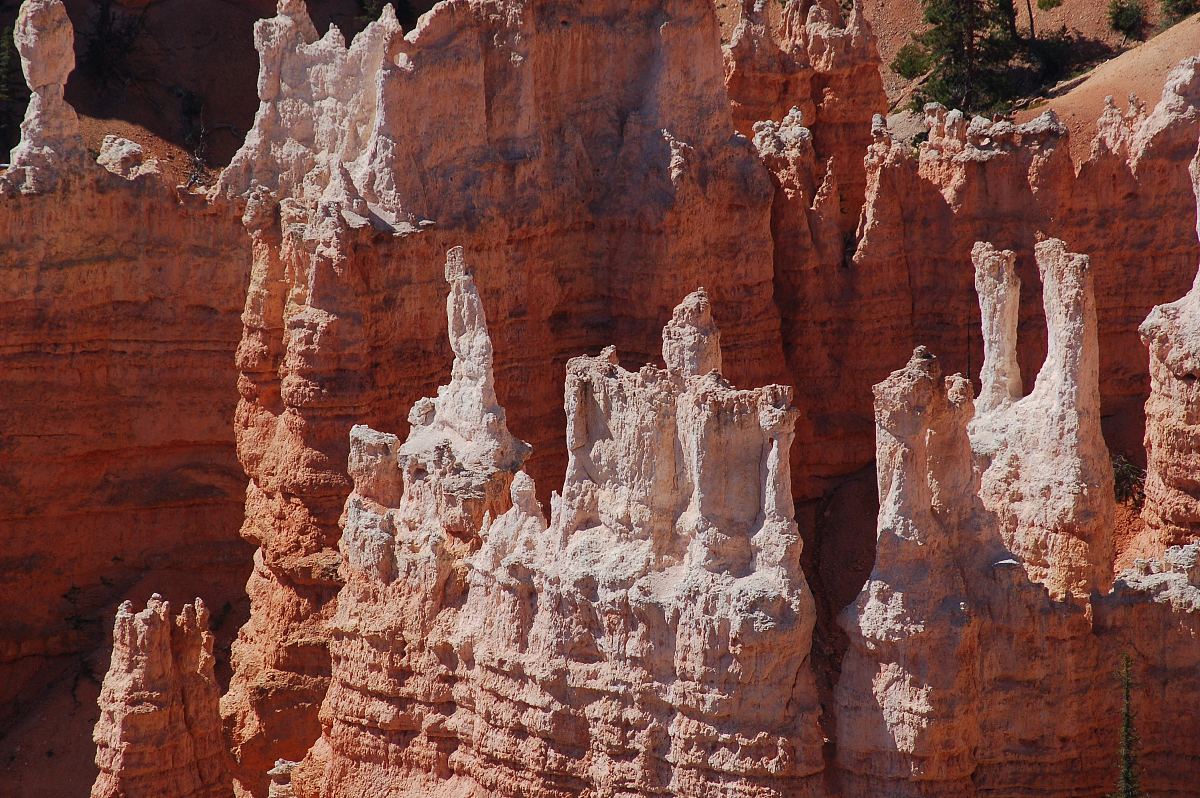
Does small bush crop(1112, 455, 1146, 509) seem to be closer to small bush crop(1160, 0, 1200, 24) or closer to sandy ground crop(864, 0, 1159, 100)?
sandy ground crop(864, 0, 1159, 100)

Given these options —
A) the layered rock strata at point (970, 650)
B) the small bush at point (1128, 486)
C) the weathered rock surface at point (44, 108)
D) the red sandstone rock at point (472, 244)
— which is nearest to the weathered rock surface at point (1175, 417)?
the small bush at point (1128, 486)

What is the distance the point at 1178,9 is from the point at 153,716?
3366 cm

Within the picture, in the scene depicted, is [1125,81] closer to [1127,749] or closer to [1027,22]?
[1027,22]

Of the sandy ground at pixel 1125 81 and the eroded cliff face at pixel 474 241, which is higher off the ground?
the sandy ground at pixel 1125 81

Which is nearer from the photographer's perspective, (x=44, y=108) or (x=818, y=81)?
(x=44, y=108)

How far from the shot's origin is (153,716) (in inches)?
963

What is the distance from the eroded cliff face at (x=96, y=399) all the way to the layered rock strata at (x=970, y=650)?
1555cm

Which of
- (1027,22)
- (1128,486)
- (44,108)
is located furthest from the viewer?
(1027,22)

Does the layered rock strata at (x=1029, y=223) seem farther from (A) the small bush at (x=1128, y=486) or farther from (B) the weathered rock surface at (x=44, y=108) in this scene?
(B) the weathered rock surface at (x=44, y=108)

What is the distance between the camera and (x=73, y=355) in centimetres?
3300

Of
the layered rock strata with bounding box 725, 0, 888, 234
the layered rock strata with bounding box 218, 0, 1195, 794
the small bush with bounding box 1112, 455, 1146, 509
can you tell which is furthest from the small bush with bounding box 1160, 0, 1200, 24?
the small bush with bounding box 1112, 455, 1146, 509

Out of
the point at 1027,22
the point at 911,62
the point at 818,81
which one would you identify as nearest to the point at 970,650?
the point at 818,81

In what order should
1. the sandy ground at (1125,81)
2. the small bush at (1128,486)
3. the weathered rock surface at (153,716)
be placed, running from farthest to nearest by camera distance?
the sandy ground at (1125,81)
the small bush at (1128,486)
the weathered rock surface at (153,716)

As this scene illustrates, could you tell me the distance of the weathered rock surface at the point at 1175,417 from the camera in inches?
993
